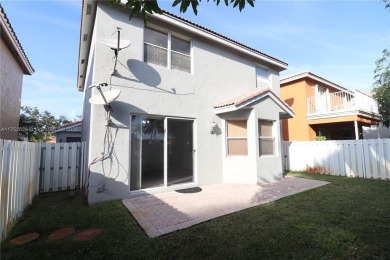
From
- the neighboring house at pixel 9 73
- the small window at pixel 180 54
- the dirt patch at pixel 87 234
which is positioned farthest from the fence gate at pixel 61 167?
the small window at pixel 180 54

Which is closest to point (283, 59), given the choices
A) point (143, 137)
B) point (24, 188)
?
point (143, 137)

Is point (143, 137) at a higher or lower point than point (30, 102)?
lower

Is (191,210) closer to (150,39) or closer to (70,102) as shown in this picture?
(150,39)

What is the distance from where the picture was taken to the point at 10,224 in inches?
179

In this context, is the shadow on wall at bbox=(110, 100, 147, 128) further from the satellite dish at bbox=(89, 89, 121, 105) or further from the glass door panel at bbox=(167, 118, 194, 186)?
the glass door panel at bbox=(167, 118, 194, 186)

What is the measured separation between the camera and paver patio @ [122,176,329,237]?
192 inches

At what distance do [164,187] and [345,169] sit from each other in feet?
31.4

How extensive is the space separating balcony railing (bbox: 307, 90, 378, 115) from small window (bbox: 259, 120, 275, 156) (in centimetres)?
741


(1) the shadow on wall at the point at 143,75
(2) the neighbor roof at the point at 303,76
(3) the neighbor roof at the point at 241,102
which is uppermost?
(2) the neighbor roof at the point at 303,76

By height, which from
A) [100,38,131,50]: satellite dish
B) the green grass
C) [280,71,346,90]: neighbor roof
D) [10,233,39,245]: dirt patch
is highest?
[280,71,346,90]: neighbor roof

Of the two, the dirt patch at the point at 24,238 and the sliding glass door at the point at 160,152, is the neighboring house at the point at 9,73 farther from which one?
the dirt patch at the point at 24,238

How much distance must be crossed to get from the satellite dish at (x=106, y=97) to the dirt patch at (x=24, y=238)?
11.9 ft

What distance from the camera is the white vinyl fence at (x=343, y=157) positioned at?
9469 mm

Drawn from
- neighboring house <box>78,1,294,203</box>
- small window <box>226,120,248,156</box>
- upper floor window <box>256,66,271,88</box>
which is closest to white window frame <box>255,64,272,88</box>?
upper floor window <box>256,66,271,88</box>
